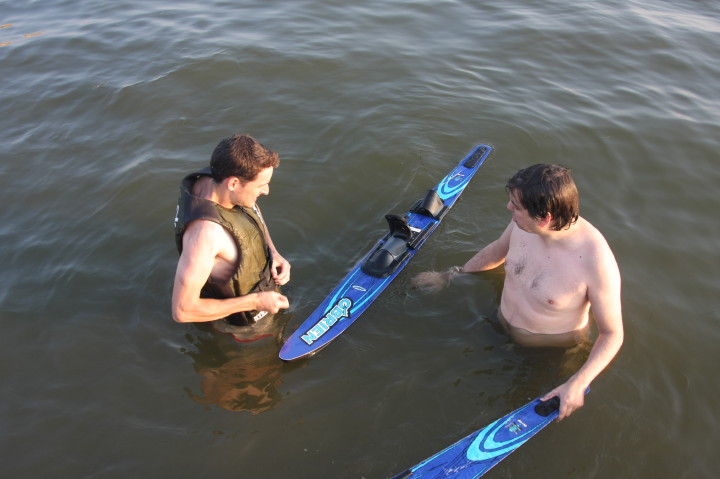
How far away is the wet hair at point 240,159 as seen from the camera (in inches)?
144

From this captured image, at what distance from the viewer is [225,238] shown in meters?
3.94

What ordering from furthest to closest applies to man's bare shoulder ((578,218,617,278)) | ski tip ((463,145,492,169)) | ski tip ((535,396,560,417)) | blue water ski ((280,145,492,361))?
1. ski tip ((463,145,492,169))
2. blue water ski ((280,145,492,361))
3. ski tip ((535,396,560,417))
4. man's bare shoulder ((578,218,617,278))

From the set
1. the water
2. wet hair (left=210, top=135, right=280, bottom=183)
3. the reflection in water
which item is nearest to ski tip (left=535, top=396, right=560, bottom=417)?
the water

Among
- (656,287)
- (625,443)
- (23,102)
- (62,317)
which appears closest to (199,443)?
(62,317)

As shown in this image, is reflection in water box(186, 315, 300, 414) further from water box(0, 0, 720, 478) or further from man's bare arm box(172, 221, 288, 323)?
man's bare arm box(172, 221, 288, 323)

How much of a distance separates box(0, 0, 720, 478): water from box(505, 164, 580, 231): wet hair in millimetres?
1704

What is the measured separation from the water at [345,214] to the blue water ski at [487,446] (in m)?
0.14

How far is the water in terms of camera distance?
413cm

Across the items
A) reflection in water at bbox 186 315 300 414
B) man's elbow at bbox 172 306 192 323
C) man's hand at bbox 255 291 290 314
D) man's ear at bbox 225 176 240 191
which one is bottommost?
reflection in water at bbox 186 315 300 414

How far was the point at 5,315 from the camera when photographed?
5070 millimetres

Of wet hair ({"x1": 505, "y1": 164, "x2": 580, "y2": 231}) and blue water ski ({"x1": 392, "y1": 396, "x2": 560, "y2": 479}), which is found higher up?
wet hair ({"x1": 505, "y1": 164, "x2": 580, "y2": 231})

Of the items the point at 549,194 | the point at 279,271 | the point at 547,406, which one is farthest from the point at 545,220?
the point at 279,271

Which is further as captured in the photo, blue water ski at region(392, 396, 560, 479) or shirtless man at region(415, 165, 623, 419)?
blue water ski at region(392, 396, 560, 479)

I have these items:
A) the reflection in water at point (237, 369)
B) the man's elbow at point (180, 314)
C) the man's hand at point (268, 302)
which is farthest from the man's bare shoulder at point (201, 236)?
the reflection in water at point (237, 369)
